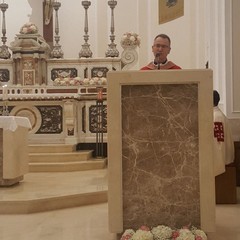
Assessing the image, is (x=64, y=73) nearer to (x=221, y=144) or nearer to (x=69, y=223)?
(x=221, y=144)

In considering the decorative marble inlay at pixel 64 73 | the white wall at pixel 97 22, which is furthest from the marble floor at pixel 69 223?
the white wall at pixel 97 22

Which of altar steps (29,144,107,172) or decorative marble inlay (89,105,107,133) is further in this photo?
decorative marble inlay (89,105,107,133)

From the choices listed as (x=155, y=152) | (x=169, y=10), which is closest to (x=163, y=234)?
(x=155, y=152)

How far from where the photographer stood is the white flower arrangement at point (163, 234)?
3472 mm

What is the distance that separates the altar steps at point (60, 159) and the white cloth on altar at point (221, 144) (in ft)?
10.3

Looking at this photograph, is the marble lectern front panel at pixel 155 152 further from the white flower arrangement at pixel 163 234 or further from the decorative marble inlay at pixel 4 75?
the decorative marble inlay at pixel 4 75

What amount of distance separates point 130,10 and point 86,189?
822 cm

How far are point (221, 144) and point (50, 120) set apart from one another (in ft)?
14.8

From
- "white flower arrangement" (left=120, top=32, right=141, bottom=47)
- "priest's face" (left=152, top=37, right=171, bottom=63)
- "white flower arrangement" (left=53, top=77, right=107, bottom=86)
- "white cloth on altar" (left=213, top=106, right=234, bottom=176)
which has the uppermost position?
"white flower arrangement" (left=120, top=32, right=141, bottom=47)

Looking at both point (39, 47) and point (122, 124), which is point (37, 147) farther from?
point (122, 124)

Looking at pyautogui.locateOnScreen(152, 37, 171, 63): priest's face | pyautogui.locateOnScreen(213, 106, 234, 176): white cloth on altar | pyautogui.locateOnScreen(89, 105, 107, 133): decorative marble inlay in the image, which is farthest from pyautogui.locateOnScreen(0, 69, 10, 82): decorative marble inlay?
pyautogui.locateOnScreen(152, 37, 171, 63): priest's face

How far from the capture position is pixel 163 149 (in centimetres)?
371

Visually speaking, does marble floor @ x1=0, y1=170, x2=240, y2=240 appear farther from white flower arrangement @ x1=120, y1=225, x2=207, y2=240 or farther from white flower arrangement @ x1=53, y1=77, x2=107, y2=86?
white flower arrangement @ x1=53, y1=77, x2=107, y2=86

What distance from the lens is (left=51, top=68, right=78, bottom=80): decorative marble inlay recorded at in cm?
1138
